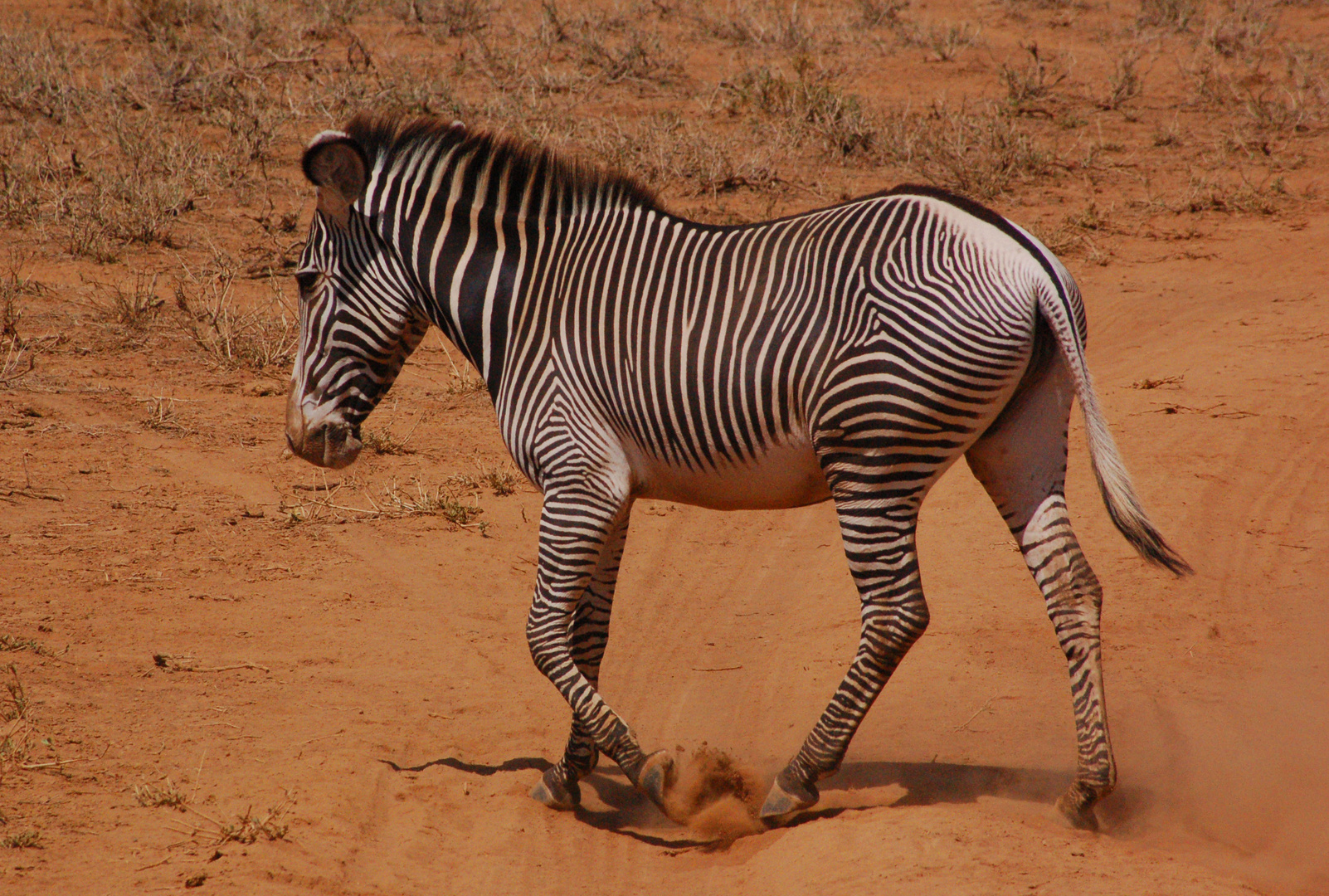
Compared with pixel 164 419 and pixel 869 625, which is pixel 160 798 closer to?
pixel 869 625

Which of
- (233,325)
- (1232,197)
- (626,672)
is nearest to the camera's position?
(626,672)

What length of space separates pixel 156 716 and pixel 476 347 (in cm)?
193

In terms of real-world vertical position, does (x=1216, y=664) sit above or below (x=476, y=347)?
below

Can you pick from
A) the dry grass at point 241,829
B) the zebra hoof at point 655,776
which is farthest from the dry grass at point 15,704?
the zebra hoof at point 655,776

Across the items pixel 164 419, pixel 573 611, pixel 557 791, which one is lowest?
pixel 164 419

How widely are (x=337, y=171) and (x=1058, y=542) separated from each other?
2839 mm

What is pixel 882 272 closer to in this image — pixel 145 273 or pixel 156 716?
pixel 156 716

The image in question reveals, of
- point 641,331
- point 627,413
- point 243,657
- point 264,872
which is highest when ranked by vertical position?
Answer: point 641,331

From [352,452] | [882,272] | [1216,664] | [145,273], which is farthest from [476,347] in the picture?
[145,273]

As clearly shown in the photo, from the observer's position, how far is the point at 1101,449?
12.4 ft

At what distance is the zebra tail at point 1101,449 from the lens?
11.8 ft

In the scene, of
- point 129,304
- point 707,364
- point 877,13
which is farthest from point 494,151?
point 877,13

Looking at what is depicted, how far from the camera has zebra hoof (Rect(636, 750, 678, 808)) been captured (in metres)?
3.79

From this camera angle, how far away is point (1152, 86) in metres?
14.6
